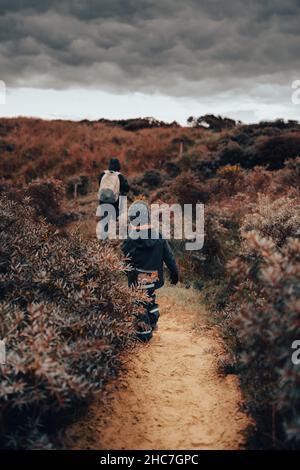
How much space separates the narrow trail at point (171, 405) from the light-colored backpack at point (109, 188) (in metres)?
3.76

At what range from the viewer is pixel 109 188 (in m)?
8.41

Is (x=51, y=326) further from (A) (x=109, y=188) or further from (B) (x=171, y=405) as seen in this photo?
(A) (x=109, y=188)

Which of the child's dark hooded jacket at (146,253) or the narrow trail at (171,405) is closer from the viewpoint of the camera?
the narrow trail at (171,405)

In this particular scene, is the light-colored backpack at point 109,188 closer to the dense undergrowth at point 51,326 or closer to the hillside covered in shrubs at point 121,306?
the hillside covered in shrubs at point 121,306

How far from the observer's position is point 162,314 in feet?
21.1

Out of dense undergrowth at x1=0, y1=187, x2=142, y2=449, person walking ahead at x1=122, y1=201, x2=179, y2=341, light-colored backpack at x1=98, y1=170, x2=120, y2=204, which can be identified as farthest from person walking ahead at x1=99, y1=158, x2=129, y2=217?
dense undergrowth at x1=0, y1=187, x2=142, y2=449

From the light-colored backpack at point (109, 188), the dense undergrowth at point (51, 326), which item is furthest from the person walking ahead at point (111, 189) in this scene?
the dense undergrowth at point (51, 326)

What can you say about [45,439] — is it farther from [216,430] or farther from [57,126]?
[57,126]

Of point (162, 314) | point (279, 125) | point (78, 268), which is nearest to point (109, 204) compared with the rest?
point (162, 314)

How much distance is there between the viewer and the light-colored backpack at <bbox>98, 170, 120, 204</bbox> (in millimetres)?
8430

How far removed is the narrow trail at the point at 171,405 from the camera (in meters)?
3.33

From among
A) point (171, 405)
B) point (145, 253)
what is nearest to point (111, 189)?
point (145, 253)

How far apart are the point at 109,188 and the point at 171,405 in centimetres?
536

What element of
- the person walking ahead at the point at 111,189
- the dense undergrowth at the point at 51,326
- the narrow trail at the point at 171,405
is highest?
the person walking ahead at the point at 111,189
